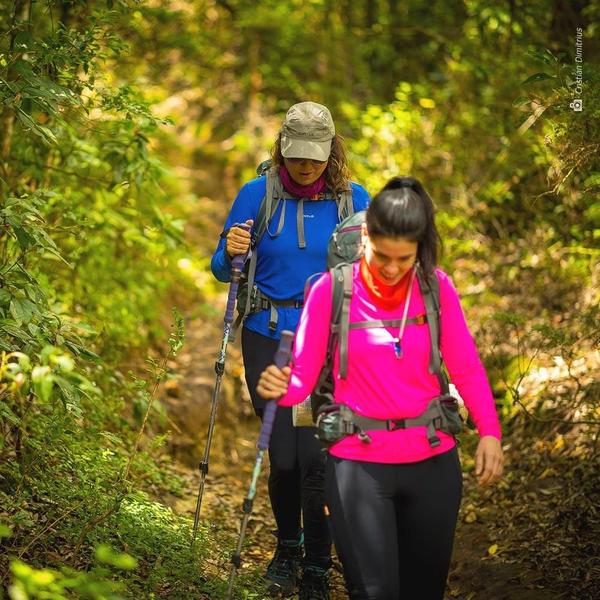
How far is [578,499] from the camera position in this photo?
588cm

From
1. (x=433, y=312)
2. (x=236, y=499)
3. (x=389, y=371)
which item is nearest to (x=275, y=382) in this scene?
(x=389, y=371)

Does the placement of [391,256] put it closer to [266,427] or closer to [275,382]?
[275,382]

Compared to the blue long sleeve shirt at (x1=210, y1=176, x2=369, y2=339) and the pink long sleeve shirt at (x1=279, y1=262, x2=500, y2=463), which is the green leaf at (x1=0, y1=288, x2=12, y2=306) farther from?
the pink long sleeve shirt at (x1=279, y1=262, x2=500, y2=463)

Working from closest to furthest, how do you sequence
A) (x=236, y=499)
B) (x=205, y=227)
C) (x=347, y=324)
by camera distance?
(x=347, y=324) → (x=236, y=499) → (x=205, y=227)

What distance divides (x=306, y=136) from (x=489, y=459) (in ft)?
7.50

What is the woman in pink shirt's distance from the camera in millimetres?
3324

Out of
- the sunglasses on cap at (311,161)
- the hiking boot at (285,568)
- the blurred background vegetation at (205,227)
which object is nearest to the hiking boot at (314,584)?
the hiking boot at (285,568)

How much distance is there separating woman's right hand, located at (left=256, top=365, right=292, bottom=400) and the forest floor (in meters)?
1.67

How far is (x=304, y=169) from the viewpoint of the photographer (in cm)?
488

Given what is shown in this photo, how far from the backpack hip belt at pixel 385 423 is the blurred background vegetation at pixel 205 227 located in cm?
95

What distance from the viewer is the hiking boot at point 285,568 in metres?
4.98

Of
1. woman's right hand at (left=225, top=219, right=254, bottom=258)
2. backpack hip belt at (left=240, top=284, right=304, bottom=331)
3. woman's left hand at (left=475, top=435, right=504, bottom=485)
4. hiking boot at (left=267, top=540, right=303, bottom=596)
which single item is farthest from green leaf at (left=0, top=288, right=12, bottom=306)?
woman's left hand at (left=475, top=435, right=504, bottom=485)

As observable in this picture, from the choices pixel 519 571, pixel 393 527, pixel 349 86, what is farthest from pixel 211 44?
pixel 393 527

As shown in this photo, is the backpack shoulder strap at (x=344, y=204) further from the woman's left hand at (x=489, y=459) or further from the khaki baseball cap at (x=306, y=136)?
the woman's left hand at (x=489, y=459)
